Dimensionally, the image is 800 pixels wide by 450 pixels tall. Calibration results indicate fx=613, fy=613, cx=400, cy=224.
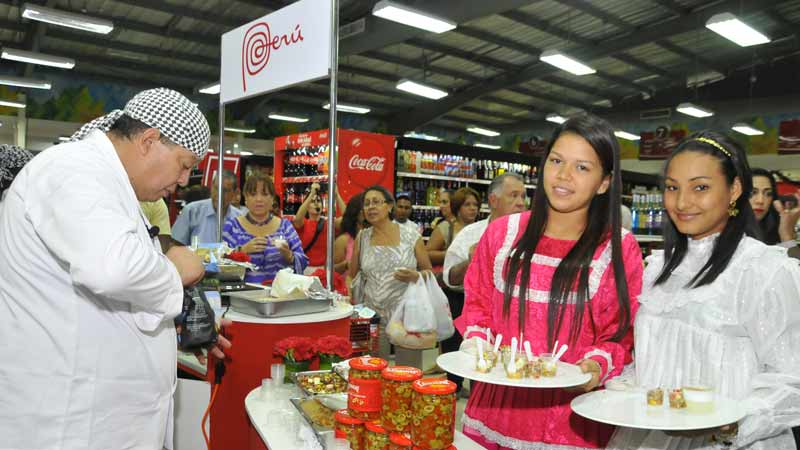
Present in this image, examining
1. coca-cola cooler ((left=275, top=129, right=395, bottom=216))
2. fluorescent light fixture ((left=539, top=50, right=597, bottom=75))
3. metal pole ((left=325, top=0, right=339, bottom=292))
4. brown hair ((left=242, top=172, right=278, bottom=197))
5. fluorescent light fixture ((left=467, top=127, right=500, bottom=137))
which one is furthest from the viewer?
fluorescent light fixture ((left=467, top=127, right=500, bottom=137))

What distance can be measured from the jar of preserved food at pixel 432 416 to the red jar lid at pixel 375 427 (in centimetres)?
13

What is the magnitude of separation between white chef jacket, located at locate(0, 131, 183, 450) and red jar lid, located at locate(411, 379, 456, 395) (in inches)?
26.9

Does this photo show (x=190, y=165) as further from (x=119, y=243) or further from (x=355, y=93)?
(x=355, y=93)

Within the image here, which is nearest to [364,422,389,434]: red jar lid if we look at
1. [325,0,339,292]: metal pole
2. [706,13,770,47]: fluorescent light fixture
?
A: [325,0,339,292]: metal pole

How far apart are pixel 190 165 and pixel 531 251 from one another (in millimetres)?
1084

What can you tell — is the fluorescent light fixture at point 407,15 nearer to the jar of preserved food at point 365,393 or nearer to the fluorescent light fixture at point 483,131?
the jar of preserved food at point 365,393

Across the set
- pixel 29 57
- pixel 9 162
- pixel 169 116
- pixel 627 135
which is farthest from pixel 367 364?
pixel 627 135

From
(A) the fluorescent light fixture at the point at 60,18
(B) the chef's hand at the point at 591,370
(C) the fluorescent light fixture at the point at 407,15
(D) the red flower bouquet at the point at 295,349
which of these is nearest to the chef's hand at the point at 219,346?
(D) the red flower bouquet at the point at 295,349

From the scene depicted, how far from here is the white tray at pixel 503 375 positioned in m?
1.46

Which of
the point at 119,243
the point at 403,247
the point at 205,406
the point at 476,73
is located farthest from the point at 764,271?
the point at 476,73

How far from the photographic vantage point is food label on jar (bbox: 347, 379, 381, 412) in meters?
1.75

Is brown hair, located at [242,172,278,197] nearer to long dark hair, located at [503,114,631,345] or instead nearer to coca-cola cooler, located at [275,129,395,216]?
long dark hair, located at [503,114,631,345]

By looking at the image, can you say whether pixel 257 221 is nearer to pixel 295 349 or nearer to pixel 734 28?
pixel 295 349

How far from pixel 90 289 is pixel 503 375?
104cm
